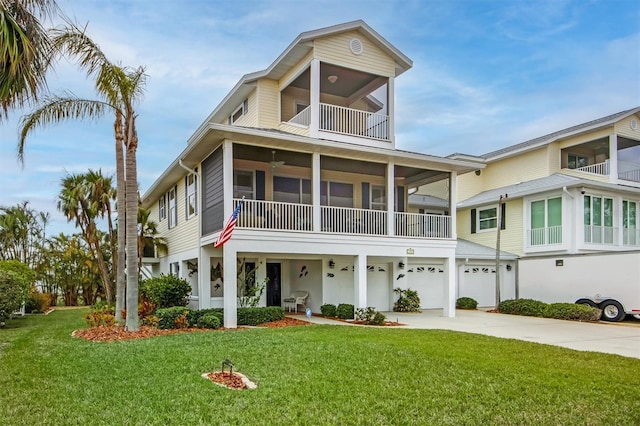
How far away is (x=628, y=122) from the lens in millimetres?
21984

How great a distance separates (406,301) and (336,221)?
5318mm

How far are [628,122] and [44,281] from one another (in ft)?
102

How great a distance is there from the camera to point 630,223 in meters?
→ 21.9

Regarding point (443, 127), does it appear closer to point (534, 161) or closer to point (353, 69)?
point (534, 161)

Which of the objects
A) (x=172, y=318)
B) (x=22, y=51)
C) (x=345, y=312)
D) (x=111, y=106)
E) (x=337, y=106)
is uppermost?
(x=337, y=106)

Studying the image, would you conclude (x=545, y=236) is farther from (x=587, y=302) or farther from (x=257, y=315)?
(x=257, y=315)

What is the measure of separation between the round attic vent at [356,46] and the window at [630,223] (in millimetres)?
14697

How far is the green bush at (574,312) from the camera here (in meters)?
16.6

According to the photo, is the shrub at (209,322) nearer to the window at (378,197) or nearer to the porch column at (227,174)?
the porch column at (227,174)

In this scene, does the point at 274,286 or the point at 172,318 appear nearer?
the point at 172,318

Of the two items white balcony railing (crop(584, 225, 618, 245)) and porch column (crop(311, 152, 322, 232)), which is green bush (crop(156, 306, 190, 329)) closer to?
porch column (crop(311, 152, 322, 232))

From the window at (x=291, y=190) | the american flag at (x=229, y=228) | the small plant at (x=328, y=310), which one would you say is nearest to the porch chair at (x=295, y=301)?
the small plant at (x=328, y=310)

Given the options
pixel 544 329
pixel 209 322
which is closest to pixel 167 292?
pixel 209 322

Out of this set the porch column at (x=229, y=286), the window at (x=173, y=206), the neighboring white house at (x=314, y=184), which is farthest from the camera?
the window at (x=173, y=206)
